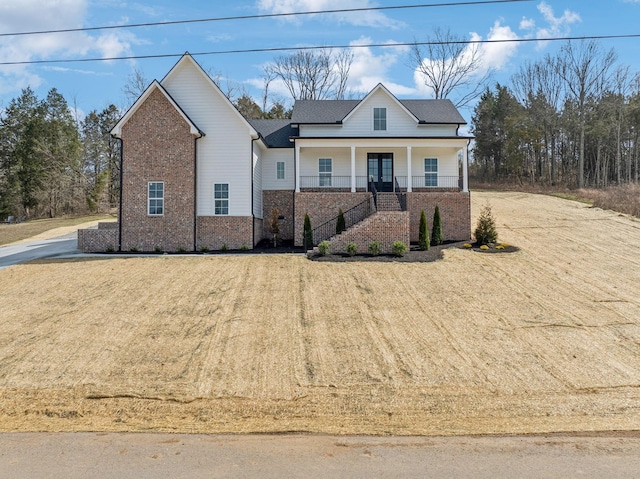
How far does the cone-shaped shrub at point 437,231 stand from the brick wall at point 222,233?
8137 millimetres

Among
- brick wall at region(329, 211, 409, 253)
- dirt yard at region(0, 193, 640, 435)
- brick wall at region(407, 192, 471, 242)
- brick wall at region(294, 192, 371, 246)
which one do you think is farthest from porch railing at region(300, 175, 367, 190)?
dirt yard at region(0, 193, 640, 435)

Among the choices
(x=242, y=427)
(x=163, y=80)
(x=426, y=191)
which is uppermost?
(x=163, y=80)

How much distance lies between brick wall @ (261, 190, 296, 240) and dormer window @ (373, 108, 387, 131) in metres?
5.54

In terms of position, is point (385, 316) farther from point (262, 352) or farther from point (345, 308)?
point (262, 352)

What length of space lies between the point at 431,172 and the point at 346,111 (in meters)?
5.64

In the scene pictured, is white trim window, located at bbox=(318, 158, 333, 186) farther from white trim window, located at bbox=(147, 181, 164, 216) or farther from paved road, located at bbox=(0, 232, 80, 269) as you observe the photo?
paved road, located at bbox=(0, 232, 80, 269)

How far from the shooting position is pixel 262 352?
9117 mm

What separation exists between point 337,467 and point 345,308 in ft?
22.3

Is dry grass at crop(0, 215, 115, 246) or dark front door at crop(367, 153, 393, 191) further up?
dark front door at crop(367, 153, 393, 191)

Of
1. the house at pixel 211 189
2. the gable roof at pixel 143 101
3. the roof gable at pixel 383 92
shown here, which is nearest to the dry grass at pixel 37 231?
the house at pixel 211 189

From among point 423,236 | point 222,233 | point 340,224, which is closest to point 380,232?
point 423,236

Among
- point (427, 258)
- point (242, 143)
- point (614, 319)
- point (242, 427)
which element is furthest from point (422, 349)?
point (242, 143)

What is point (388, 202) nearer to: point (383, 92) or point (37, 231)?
point (383, 92)

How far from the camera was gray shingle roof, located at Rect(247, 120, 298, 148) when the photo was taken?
77.0 feet
